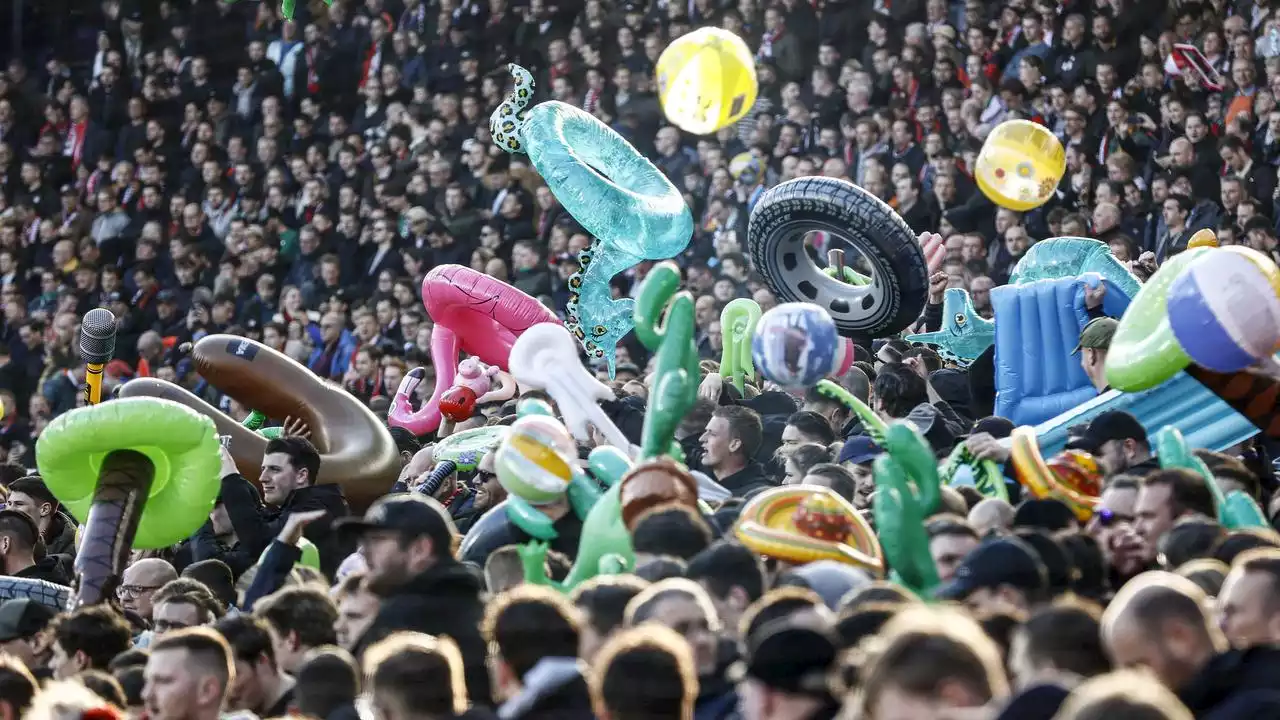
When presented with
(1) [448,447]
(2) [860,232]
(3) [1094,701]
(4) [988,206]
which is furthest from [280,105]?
(3) [1094,701]

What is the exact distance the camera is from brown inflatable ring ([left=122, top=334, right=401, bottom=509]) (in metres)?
8.58

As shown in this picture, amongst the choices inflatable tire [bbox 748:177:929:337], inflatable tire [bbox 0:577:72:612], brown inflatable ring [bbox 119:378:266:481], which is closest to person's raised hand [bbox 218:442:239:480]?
inflatable tire [bbox 0:577:72:612]

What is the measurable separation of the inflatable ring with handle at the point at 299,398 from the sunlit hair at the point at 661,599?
4.47 m

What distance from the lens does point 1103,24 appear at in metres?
11.7

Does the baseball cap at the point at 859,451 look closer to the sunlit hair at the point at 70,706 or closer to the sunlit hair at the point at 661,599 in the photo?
the sunlit hair at the point at 661,599

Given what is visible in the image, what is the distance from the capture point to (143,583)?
7.19 metres

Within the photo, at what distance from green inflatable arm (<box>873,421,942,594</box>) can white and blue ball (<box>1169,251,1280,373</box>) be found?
4.02 feet

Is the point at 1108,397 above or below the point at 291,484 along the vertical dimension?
above

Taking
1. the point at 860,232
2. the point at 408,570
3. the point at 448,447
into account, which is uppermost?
the point at 860,232

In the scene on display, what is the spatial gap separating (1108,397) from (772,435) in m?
1.67

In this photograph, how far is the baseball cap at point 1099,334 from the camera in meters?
7.16

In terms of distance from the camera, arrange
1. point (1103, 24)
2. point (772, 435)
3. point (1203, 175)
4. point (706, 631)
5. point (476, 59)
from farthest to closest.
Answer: point (476, 59) < point (1103, 24) < point (1203, 175) < point (772, 435) < point (706, 631)

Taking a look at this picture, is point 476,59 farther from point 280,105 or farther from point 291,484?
point 291,484

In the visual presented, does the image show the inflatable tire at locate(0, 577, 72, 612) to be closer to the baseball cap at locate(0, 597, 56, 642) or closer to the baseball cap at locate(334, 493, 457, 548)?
the baseball cap at locate(0, 597, 56, 642)
